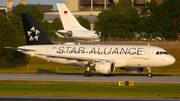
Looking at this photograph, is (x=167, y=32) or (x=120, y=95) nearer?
(x=120, y=95)

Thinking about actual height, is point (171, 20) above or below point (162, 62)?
above

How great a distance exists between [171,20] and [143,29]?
6999 millimetres

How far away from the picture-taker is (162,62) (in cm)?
3841

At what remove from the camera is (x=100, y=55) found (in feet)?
134

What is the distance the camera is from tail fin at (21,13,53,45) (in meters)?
43.8

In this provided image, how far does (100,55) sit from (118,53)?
2.44m

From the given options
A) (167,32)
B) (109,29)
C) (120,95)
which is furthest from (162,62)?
(109,29)

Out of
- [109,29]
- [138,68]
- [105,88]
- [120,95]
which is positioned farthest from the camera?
[109,29]

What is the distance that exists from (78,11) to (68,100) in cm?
15219

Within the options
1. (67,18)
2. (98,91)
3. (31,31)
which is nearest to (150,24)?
(67,18)

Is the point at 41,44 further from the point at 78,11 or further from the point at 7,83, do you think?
the point at 78,11

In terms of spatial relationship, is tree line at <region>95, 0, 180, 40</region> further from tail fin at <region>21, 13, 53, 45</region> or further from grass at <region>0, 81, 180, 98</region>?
grass at <region>0, 81, 180, 98</region>

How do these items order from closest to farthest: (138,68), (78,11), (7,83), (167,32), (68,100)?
(68,100) < (7,83) < (138,68) < (167,32) < (78,11)

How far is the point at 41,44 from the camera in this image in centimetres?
4403
